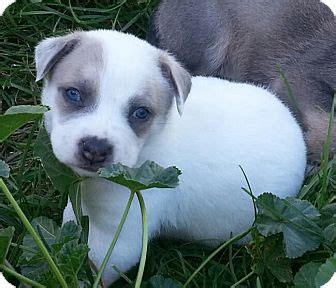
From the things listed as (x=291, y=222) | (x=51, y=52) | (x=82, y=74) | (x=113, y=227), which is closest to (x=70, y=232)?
(x=113, y=227)

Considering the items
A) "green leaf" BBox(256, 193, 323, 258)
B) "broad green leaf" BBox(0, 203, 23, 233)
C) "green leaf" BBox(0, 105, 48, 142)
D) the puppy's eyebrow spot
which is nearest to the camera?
"green leaf" BBox(0, 105, 48, 142)

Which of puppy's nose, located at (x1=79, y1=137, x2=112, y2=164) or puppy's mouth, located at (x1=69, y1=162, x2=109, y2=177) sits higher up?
puppy's nose, located at (x1=79, y1=137, x2=112, y2=164)

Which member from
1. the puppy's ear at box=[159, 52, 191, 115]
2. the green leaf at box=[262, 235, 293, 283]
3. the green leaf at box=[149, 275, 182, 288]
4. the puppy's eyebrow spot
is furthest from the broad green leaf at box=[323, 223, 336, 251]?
the puppy's eyebrow spot

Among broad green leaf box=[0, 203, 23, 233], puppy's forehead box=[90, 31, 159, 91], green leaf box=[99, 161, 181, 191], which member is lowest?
broad green leaf box=[0, 203, 23, 233]

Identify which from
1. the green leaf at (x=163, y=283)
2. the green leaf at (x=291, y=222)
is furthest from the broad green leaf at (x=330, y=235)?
the green leaf at (x=163, y=283)

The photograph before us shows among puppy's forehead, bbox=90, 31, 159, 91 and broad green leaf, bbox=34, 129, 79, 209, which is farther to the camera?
broad green leaf, bbox=34, 129, 79, 209

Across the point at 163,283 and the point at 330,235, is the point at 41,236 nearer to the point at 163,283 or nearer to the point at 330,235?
the point at 163,283

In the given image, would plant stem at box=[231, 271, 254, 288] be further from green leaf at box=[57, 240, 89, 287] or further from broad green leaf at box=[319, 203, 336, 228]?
green leaf at box=[57, 240, 89, 287]
